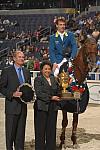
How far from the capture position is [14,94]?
6262 millimetres

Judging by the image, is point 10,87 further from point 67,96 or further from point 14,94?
point 67,96

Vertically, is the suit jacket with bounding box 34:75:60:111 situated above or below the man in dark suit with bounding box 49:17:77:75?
below

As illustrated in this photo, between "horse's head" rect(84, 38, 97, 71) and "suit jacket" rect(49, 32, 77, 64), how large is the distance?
0.36 metres

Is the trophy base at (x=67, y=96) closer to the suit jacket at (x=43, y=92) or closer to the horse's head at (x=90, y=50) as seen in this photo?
the suit jacket at (x=43, y=92)

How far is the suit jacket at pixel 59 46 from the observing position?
26.0ft

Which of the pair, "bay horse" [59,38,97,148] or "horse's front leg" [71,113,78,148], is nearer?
"bay horse" [59,38,97,148]

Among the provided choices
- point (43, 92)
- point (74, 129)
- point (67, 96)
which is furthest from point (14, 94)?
point (74, 129)

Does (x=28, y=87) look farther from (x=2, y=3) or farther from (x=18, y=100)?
(x=2, y=3)

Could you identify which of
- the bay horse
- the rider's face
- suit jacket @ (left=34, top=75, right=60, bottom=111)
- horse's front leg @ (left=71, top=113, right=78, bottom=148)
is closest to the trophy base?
the bay horse

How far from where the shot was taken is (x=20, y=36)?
27.2 meters

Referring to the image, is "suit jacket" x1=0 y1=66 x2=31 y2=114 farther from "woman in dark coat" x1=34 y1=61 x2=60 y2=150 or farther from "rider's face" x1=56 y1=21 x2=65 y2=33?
Result: "rider's face" x1=56 y1=21 x2=65 y2=33

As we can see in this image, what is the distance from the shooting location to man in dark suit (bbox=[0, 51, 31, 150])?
250 inches

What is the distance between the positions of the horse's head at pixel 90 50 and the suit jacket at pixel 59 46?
36 cm

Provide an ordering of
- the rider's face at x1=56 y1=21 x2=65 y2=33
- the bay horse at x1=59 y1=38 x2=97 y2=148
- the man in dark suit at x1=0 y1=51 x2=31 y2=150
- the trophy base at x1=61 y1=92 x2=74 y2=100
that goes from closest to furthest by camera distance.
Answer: the man in dark suit at x1=0 y1=51 x2=31 y2=150
the trophy base at x1=61 y1=92 x2=74 y2=100
the bay horse at x1=59 y1=38 x2=97 y2=148
the rider's face at x1=56 y1=21 x2=65 y2=33
